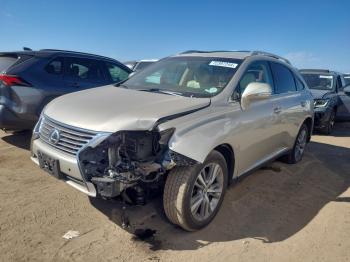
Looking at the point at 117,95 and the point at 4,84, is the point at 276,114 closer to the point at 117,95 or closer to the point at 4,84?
the point at 117,95

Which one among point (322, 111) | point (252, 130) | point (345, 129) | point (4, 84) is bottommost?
point (345, 129)

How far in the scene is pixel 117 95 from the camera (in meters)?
3.72

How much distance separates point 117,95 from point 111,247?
5.30ft

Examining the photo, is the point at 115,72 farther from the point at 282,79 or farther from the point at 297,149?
the point at 297,149

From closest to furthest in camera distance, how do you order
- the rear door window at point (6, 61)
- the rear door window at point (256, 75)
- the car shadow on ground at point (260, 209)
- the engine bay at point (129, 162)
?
the engine bay at point (129, 162)
the car shadow on ground at point (260, 209)
the rear door window at point (256, 75)
the rear door window at point (6, 61)

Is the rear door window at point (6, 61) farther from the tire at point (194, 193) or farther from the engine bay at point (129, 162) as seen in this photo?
the tire at point (194, 193)

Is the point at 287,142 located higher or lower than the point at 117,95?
lower

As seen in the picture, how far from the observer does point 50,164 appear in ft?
10.3

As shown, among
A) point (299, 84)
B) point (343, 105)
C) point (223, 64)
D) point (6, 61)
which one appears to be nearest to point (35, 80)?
point (6, 61)

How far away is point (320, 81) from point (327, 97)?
3.85ft

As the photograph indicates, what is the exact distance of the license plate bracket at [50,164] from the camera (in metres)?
3.08

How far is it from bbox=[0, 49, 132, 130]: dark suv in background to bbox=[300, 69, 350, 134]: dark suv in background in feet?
18.7

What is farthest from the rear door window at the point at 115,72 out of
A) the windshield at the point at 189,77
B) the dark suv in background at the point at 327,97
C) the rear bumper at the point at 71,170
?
the dark suv in background at the point at 327,97

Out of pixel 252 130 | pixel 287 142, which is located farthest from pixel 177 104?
pixel 287 142
